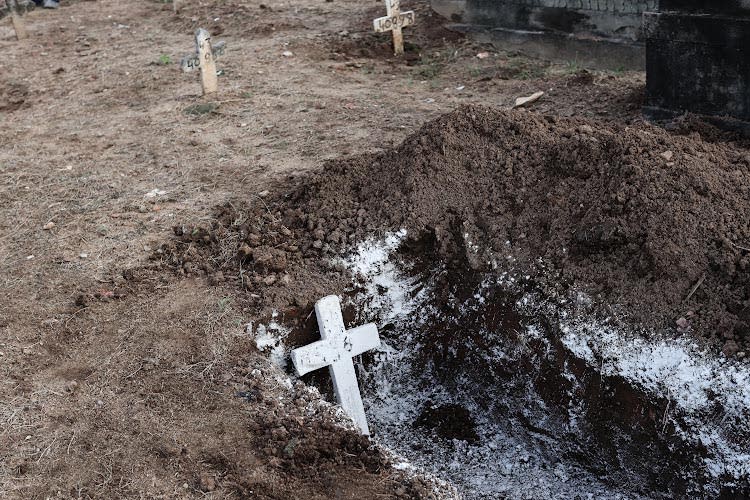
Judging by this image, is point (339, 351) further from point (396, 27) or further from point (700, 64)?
point (396, 27)

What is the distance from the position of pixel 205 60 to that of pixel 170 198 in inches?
99.1

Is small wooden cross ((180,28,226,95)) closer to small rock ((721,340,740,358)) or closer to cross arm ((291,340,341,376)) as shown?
cross arm ((291,340,341,376))

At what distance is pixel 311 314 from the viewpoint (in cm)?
425

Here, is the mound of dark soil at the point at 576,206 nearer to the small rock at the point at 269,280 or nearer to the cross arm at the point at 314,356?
the small rock at the point at 269,280

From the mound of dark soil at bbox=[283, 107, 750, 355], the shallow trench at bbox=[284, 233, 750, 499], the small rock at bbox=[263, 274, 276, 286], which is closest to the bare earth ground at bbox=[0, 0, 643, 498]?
the small rock at bbox=[263, 274, 276, 286]

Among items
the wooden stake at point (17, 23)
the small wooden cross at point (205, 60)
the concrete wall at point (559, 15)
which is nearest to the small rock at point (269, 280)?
the small wooden cross at point (205, 60)

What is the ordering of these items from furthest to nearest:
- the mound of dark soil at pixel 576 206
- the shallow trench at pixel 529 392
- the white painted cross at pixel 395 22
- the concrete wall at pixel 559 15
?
the white painted cross at pixel 395 22, the concrete wall at pixel 559 15, the mound of dark soil at pixel 576 206, the shallow trench at pixel 529 392

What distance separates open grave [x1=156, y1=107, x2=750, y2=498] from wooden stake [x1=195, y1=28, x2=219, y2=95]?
3.07m

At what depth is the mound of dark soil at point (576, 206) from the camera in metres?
3.73

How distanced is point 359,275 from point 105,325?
1418 mm

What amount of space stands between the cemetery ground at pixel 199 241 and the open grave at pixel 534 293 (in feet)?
0.15

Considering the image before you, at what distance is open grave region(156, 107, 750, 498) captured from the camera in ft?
11.8

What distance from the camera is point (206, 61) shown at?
297 inches

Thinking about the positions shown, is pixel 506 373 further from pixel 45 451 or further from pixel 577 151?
pixel 45 451
